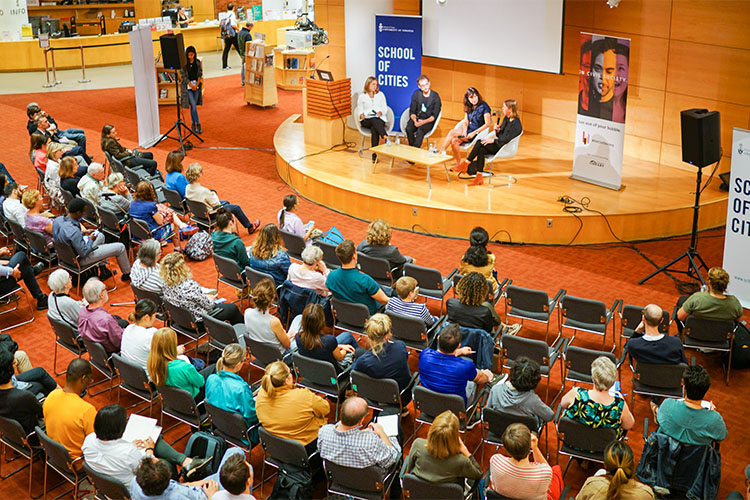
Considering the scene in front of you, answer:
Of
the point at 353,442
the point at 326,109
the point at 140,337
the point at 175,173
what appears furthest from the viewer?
the point at 326,109

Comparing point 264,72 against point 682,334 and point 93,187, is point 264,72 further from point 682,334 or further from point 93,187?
point 682,334

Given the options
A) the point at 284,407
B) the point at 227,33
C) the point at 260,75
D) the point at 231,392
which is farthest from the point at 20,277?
the point at 227,33

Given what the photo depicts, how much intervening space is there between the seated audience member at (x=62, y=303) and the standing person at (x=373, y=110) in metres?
5.94

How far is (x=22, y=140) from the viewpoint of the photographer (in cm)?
1448

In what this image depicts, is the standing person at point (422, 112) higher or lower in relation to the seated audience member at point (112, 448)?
higher

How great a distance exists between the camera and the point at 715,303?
645 cm

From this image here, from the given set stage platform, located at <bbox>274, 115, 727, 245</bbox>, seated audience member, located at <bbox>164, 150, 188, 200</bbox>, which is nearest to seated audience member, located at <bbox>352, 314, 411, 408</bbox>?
stage platform, located at <bbox>274, 115, 727, 245</bbox>

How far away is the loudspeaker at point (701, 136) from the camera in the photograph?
7832mm

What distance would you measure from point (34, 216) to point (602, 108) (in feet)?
23.7

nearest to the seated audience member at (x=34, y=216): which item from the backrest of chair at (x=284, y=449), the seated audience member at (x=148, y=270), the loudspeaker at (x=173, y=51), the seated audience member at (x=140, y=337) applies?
the seated audience member at (x=148, y=270)

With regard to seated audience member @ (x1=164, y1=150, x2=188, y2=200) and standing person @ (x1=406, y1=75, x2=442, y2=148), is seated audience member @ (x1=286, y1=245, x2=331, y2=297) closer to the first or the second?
seated audience member @ (x1=164, y1=150, x2=188, y2=200)

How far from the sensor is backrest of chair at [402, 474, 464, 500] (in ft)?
14.5

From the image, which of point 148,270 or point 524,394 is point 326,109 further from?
point 524,394

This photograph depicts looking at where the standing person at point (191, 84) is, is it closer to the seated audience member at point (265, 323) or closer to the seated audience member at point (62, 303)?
the seated audience member at point (62, 303)
